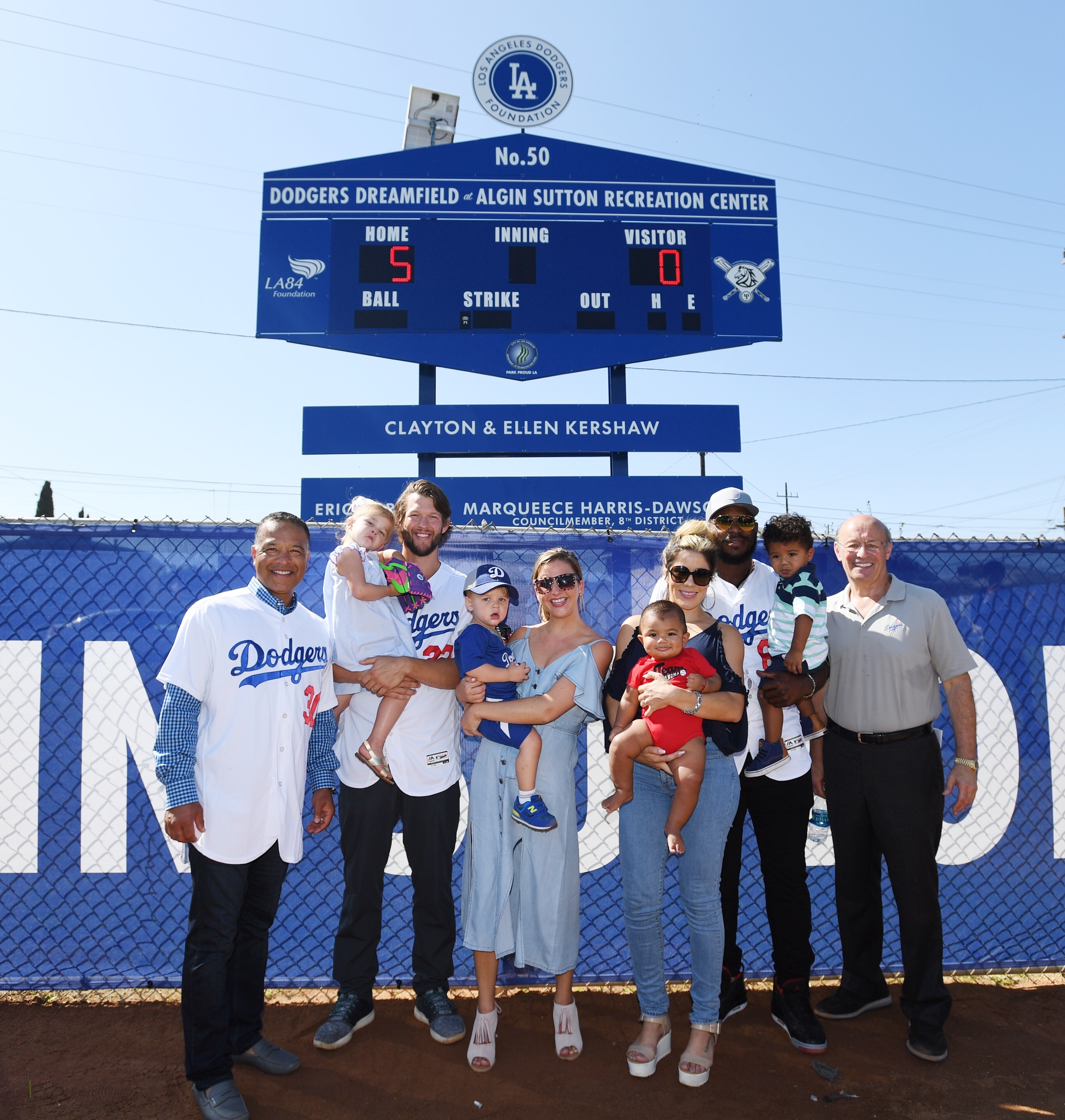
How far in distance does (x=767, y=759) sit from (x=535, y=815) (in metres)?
1.00

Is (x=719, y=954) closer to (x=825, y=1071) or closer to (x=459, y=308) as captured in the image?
(x=825, y=1071)

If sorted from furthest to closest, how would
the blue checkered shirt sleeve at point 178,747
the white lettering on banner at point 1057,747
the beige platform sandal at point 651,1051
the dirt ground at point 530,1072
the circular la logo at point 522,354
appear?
the circular la logo at point 522,354, the white lettering on banner at point 1057,747, the beige platform sandal at point 651,1051, the dirt ground at point 530,1072, the blue checkered shirt sleeve at point 178,747

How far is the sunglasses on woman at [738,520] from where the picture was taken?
3.33 metres

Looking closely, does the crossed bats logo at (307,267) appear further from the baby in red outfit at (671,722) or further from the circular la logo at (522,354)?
the baby in red outfit at (671,722)

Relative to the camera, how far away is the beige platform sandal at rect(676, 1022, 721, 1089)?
278 centimetres

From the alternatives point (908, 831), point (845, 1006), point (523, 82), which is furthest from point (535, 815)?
point (523, 82)

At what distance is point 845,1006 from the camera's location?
332 centimetres

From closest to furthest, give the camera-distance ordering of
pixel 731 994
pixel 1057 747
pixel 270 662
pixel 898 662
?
pixel 270 662 → pixel 898 662 → pixel 731 994 → pixel 1057 747

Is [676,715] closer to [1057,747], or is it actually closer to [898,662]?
[898,662]

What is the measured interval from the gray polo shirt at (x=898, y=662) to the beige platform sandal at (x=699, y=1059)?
4.31ft

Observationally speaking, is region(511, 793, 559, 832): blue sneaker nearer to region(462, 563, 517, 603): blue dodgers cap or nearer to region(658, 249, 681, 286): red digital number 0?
region(462, 563, 517, 603): blue dodgers cap

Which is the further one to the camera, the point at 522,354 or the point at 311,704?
the point at 522,354

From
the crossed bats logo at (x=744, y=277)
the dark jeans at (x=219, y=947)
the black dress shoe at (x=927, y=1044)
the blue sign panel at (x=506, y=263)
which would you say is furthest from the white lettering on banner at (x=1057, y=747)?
the crossed bats logo at (x=744, y=277)

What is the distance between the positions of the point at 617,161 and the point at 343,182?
362cm
